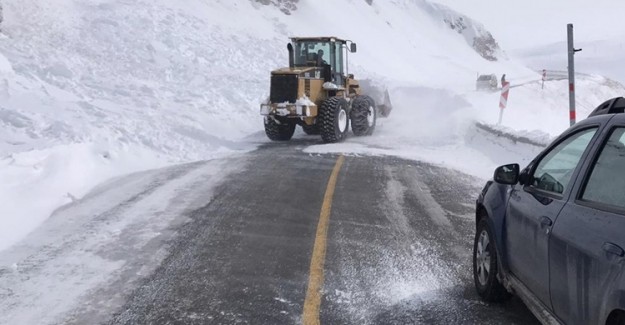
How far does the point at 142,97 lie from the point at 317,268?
45.0 feet

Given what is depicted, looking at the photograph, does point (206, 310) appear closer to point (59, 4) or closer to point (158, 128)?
point (158, 128)

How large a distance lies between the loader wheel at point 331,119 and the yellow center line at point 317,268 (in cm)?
654

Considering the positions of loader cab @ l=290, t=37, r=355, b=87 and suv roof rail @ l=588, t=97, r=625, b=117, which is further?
loader cab @ l=290, t=37, r=355, b=87

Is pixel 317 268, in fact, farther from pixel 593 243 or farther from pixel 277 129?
pixel 277 129

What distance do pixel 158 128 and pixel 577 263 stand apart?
39.6ft

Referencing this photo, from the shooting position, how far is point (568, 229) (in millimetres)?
3326

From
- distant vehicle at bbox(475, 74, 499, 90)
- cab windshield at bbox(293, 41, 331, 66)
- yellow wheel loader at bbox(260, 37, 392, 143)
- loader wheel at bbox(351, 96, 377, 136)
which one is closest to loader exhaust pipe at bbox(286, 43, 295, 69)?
yellow wheel loader at bbox(260, 37, 392, 143)

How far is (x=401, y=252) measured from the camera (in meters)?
6.12

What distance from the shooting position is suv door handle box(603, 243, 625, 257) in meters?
2.76

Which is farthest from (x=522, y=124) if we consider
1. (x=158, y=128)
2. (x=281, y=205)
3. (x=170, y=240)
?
(x=170, y=240)

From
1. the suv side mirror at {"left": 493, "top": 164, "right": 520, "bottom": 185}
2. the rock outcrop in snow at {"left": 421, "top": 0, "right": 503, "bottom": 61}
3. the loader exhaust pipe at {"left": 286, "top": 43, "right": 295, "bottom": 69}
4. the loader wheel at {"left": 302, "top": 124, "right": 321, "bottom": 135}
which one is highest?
the rock outcrop in snow at {"left": 421, "top": 0, "right": 503, "bottom": 61}

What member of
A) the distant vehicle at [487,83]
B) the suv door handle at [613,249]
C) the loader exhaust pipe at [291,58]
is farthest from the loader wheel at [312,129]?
the distant vehicle at [487,83]

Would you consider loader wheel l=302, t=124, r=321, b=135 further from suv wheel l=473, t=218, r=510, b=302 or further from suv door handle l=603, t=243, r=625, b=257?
suv door handle l=603, t=243, r=625, b=257

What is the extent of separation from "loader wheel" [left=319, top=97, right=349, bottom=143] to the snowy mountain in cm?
69
